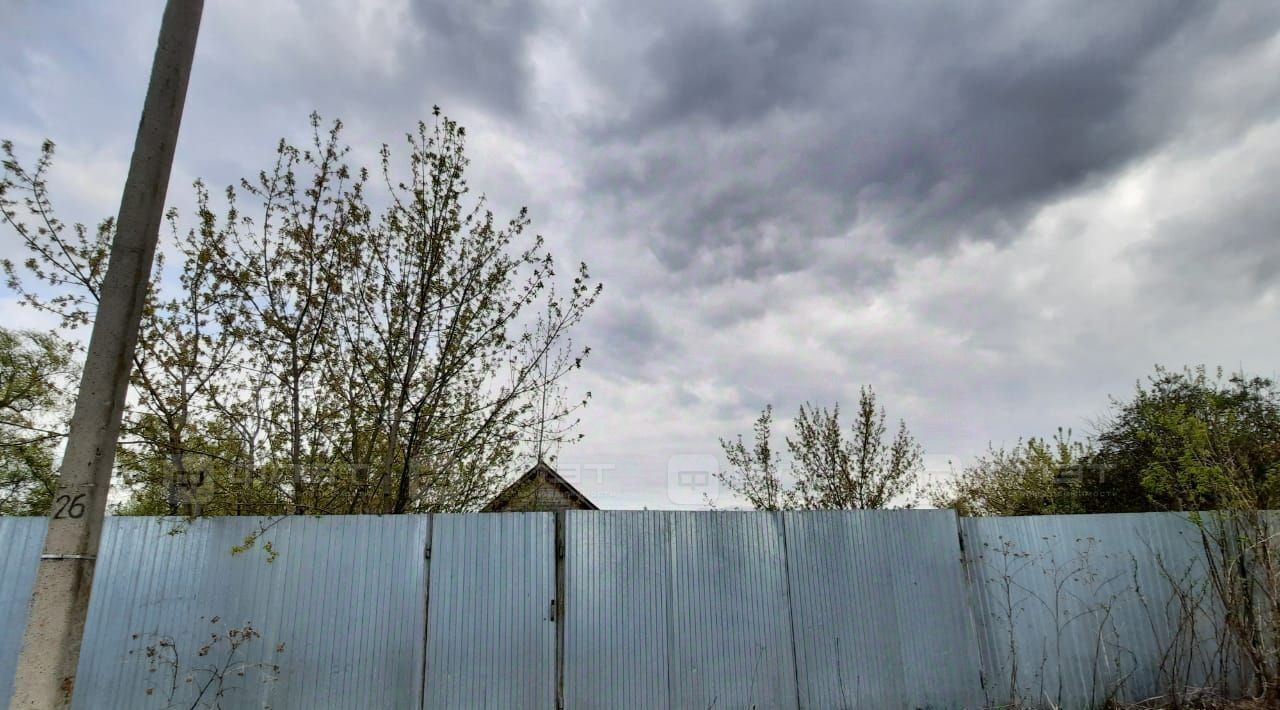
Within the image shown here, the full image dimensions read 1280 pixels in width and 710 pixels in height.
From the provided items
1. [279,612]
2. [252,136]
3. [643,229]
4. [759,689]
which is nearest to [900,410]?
[643,229]

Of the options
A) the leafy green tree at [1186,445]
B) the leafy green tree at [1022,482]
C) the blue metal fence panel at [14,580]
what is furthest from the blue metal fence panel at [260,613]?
the leafy green tree at [1022,482]

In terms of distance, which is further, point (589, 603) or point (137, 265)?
point (589, 603)

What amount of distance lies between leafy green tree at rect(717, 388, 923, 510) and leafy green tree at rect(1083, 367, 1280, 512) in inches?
117

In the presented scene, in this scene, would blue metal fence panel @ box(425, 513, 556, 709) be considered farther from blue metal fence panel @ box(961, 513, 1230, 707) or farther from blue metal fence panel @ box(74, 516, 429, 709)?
blue metal fence panel @ box(961, 513, 1230, 707)

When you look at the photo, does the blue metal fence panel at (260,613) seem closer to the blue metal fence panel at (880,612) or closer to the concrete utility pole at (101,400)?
the concrete utility pole at (101,400)

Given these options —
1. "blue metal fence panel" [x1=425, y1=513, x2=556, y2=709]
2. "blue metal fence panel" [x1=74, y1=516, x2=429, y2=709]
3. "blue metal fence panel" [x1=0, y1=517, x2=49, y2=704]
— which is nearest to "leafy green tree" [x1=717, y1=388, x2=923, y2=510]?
"blue metal fence panel" [x1=425, y1=513, x2=556, y2=709]

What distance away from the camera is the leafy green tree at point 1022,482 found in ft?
33.5

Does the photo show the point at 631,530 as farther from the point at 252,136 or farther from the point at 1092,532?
the point at 252,136

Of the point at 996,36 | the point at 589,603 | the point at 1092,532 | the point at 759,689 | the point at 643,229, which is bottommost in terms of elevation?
the point at 759,689

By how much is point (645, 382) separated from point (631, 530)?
441 centimetres

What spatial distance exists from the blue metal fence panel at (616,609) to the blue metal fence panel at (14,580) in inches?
147

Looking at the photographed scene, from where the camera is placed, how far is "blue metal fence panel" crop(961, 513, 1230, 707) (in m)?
5.51

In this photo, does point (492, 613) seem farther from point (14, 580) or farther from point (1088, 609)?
point (1088, 609)

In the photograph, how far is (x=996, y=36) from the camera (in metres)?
6.18
